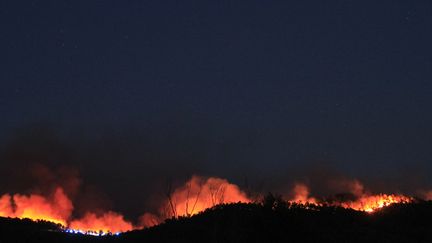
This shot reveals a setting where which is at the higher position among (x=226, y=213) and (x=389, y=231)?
(x=226, y=213)

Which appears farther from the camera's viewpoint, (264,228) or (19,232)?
(19,232)

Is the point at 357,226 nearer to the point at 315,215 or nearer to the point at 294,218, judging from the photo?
the point at 315,215

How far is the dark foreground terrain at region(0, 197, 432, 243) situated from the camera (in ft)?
61.7

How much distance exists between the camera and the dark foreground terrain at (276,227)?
18.8 m

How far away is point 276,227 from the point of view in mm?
18484

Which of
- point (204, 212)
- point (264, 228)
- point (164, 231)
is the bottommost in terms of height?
point (264, 228)

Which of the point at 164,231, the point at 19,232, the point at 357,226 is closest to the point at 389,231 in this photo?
the point at 357,226

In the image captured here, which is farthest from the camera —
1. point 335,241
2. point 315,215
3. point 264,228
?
point 315,215

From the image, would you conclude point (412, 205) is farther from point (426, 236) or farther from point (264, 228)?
point (264, 228)

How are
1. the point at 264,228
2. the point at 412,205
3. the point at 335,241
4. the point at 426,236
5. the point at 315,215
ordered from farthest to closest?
the point at 412,205, the point at 315,215, the point at 426,236, the point at 335,241, the point at 264,228

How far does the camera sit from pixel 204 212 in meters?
27.1

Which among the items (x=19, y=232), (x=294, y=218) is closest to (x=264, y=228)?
(x=294, y=218)

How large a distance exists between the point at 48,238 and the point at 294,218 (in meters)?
11.9

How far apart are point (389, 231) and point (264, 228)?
8.51 m
